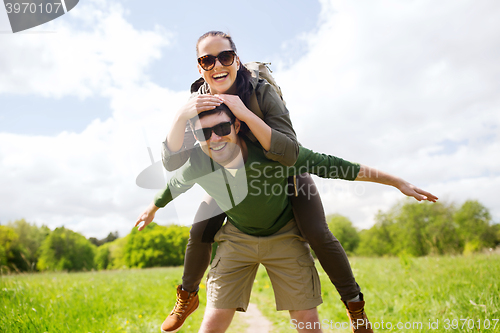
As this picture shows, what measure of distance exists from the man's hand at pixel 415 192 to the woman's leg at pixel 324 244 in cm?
63

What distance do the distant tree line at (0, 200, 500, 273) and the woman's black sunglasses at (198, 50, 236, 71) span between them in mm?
34311

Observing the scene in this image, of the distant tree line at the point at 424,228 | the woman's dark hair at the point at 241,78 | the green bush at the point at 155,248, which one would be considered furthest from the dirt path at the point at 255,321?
the green bush at the point at 155,248

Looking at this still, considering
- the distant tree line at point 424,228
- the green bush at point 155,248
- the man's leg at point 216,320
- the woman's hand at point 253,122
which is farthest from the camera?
the green bush at point 155,248

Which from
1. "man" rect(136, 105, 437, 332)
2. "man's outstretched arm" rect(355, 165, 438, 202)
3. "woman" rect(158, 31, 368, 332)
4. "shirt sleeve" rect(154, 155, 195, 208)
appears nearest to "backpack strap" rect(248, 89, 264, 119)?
"woman" rect(158, 31, 368, 332)

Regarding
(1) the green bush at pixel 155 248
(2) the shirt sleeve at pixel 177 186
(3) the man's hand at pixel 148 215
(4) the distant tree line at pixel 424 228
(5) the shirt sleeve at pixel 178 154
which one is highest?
(5) the shirt sleeve at pixel 178 154

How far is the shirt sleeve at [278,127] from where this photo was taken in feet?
6.41

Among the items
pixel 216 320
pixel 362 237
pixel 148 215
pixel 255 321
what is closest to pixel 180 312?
pixel 216 320

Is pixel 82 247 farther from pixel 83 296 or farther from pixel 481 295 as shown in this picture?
pixel 481 295

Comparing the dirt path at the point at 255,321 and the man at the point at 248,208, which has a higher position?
the man at the point at 248,208

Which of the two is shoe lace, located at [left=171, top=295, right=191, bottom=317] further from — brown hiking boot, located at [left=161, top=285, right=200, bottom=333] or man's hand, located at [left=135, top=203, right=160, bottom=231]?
man's hand, located at [left=135, top=203, right=160, bottom=231]

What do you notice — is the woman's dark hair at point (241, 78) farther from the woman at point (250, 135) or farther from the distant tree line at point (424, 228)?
the distant tree line at point (424, 228)

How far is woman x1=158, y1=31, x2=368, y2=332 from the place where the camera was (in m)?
1.97

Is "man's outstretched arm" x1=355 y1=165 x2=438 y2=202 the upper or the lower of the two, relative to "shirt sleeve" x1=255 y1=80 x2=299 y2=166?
lower

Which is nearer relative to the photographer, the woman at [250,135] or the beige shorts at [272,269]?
the woman at [250,135]
